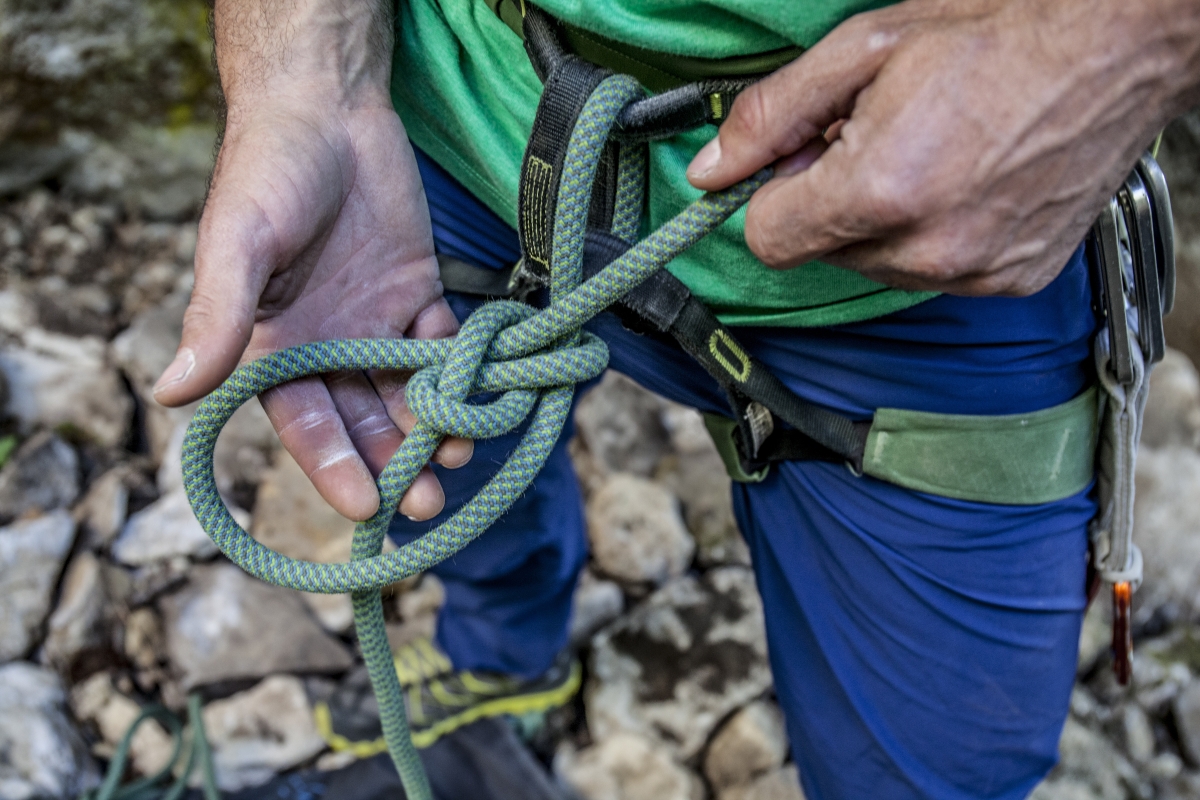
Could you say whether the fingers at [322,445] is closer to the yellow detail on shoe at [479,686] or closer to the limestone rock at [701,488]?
the yellow detail on shoe at [479,686]

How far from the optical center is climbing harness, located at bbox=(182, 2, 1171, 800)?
66cm

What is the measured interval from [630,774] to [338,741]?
530 mm

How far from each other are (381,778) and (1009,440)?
1.11 metres

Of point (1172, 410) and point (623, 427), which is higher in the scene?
point (1172, 410)

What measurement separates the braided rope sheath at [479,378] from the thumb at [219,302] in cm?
8

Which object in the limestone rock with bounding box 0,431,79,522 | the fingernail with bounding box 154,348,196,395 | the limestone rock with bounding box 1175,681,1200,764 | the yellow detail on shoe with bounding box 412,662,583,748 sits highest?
the fingernail with bounding box 154,348,196,395

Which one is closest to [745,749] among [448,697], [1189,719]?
[448,697]

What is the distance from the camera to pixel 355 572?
71 cm

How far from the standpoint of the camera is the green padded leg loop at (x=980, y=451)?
804 mm

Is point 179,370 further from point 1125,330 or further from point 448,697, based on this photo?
point 448,697

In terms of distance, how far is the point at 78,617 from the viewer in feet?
5.06

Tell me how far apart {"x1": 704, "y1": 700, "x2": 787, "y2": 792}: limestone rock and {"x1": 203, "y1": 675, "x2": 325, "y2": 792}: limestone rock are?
72 centimetres

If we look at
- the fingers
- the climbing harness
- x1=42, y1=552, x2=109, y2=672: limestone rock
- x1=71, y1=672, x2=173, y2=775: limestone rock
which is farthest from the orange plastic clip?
x1=42, y1=552, x2=109, y2=672: limestone rock

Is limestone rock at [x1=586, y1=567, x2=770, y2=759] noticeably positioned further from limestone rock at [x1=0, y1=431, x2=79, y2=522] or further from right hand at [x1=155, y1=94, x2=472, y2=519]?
limestone rock at [x1=0, y1=431, x2=79, y2=522]
